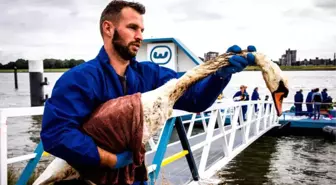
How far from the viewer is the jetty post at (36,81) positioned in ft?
54.7

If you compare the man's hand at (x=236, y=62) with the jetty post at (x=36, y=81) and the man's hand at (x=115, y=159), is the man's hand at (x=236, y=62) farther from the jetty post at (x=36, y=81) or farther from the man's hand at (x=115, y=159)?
the jetty post at (x=36, y=81)

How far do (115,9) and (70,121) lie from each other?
0.63 meters

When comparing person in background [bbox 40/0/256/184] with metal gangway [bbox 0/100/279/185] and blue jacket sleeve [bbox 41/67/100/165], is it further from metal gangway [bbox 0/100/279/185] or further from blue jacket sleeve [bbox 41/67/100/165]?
metal gangway [bbox 0/100/279/185]

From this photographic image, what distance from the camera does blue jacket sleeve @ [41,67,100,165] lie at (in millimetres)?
1622

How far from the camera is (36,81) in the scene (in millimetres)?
17250

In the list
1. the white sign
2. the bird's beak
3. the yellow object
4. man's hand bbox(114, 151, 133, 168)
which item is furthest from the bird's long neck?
the white sign

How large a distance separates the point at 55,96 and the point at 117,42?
0.43 m

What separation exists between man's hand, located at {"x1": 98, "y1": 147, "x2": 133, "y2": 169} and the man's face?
1.70 feet

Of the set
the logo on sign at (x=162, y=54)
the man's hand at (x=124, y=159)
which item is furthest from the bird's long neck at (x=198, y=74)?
the logo on sign at (x=162, y=54)

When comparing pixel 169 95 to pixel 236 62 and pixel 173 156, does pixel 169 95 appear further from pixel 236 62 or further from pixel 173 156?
pixel 173 156

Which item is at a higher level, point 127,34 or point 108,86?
point 127,34

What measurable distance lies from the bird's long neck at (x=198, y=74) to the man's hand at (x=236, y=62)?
3cm

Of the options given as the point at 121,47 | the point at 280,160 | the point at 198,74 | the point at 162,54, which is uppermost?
the point at 162,54

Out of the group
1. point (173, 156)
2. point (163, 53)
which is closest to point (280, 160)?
point (163, 53)
